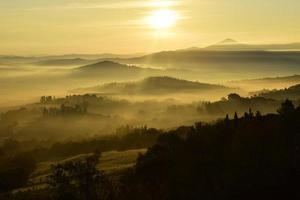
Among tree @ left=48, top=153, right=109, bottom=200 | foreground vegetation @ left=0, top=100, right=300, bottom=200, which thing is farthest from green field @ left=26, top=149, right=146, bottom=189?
tree @ left=48, top=153, right=109, bottom=200

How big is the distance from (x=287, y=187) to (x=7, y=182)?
61310mm

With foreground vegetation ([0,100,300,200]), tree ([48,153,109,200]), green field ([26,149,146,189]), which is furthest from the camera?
green field ([26,149,146,189])

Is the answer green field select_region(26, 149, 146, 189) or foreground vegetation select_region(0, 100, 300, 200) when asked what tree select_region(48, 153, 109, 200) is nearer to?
foreground vegetation select_region(0, 100, 300, 200)

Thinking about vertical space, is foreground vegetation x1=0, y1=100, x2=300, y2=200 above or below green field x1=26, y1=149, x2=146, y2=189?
above

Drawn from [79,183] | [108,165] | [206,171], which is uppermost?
[79,183]

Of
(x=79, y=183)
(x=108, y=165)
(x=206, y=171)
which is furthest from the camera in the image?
(x=108, y=165)

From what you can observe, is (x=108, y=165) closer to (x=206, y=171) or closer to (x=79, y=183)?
(x=206, y=171)

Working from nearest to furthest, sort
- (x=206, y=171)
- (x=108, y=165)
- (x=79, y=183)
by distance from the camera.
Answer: (x=79, y=183) < (x=206, y=171) < (x=108, y=165)

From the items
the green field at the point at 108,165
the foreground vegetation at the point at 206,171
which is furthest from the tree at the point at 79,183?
the green field at the point at 108,165

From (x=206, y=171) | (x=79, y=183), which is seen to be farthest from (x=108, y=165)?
(x=79, y=183)

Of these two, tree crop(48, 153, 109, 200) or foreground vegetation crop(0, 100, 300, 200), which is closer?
foreground vegetation crop(0, 100, 300, 200)

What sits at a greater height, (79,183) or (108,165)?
(79,183)

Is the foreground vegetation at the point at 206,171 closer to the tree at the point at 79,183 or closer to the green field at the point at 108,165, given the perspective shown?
the tree at the point at 79,183

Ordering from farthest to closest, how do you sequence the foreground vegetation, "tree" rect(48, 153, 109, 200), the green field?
the green field, "tree" rect(48, 153, 109, 200), the foreground vegetation
